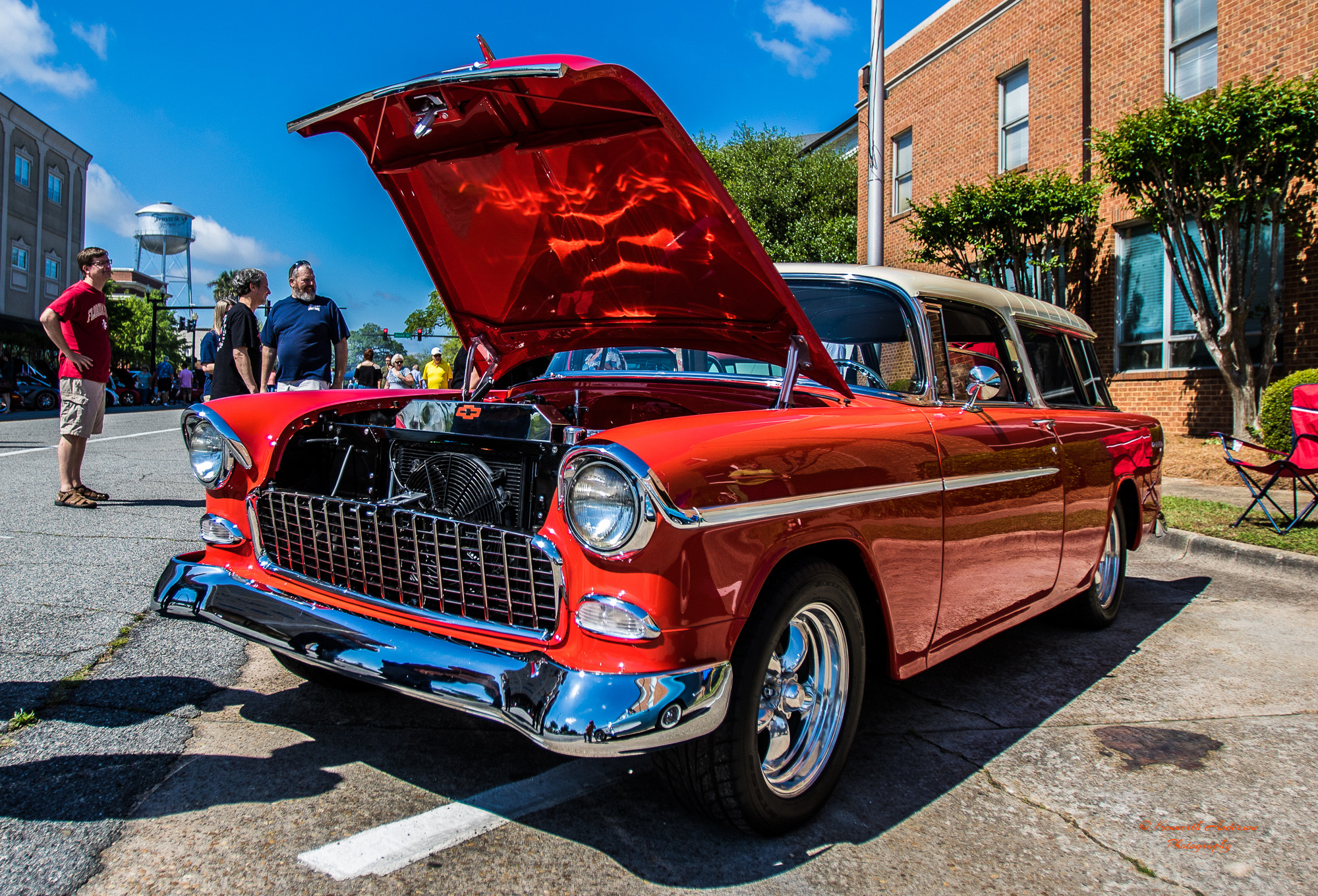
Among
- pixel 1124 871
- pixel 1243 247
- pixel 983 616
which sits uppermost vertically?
pixel 1243 247

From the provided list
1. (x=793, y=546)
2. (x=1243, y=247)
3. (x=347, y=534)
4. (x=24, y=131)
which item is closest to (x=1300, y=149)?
(x=1243, y=247)

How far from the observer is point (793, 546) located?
78.6 inches

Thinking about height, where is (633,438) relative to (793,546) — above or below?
above

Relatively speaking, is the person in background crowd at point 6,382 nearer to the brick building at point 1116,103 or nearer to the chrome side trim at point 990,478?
the brick building at point 1116,103

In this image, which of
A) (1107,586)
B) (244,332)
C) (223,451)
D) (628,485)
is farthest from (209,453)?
(1107,586)

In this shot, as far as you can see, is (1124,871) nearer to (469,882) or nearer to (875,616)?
(875,616)

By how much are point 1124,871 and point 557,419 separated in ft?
6.37

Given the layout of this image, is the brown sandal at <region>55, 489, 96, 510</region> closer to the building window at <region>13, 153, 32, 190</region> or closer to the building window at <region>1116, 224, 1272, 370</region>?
the building window at <region>1116, 224, 1272, 370</region>

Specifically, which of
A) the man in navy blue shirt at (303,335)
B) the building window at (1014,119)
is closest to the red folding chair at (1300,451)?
the man in navy blue shirt at (303,335)

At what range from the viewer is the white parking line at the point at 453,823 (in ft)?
6.21

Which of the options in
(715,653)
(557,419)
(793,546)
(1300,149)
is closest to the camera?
(715,653)

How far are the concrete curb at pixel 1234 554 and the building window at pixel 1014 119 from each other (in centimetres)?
921

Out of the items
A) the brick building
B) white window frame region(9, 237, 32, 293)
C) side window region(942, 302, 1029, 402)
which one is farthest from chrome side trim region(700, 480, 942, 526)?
white window frame region(9, 237, 32, 293)

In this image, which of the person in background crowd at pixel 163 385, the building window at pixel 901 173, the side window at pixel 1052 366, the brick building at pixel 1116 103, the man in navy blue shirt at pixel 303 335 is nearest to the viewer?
the side window at pixel 1052 366
